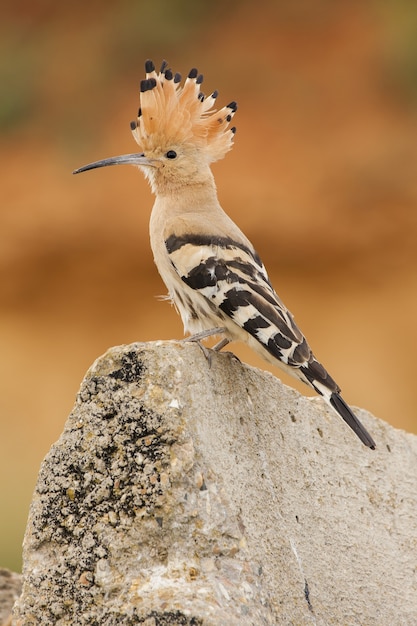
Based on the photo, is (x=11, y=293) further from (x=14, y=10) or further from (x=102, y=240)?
(x=14, y=10)

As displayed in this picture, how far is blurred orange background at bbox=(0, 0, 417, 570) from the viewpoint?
8.56 m

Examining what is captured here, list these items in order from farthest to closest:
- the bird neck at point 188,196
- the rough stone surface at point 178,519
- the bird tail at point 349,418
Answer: the bird neck at point 188,196, the bird tail at point 349,418, the rough stone surface at point 178,519

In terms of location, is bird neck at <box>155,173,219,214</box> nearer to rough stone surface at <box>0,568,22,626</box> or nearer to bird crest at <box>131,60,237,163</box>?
bird crest at <box>131,60,237,163</box>

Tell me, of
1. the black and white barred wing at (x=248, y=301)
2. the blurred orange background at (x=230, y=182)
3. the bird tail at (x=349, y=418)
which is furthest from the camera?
the blurred orange background at (x=230, y=182)

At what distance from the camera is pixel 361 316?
8.72m

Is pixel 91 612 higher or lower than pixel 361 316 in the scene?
lower

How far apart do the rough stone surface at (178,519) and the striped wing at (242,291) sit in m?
0.19

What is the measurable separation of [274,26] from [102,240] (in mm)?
2574

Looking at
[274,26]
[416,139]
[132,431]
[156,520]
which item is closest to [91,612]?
[156,520]

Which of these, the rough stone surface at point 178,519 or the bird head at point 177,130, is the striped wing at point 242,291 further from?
the bird head at point 177,130

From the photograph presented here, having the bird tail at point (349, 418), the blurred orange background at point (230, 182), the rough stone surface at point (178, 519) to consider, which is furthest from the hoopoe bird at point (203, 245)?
the blurred orange background at point (230, 182)

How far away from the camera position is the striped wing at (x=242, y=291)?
9.71ft

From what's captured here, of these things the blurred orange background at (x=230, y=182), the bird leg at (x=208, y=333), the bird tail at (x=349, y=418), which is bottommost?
the bird tail at (x=349, y=418)

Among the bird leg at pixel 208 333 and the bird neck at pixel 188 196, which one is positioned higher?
the bird neck at pixel 188 196
